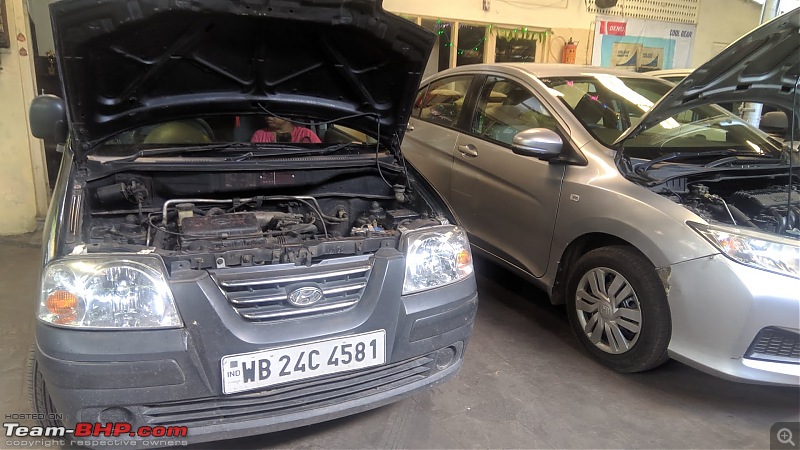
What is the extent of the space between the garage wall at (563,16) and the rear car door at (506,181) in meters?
3.24

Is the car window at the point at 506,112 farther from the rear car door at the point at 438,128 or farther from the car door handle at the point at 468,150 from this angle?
the rear car door at the point at 438,128

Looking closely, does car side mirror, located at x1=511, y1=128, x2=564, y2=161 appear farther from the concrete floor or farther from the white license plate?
the white license plate

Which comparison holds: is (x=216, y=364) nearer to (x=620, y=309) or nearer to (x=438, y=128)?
(x=620, y=309)

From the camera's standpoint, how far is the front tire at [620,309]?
2426 mm

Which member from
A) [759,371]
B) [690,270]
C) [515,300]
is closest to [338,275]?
[690,270]

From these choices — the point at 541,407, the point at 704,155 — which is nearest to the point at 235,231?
the point at 541,407

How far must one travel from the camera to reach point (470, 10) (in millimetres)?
6785

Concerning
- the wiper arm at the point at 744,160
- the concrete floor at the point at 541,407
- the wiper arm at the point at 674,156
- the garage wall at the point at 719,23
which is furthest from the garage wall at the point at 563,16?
the concrete floor at the point at 541,407

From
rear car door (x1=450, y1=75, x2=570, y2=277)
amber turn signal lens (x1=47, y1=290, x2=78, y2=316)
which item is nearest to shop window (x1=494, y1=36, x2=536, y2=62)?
rear car door (x1=450, y1=75, x2=570, y2=277)

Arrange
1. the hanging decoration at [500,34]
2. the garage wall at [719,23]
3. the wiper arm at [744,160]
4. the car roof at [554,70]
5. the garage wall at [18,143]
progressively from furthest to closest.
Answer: the garage wall at [719,23] → the hanging decoration at [500,34] → the garage wall at [18,143] → the car roof at [554,70] → the wiper arm at [744,160]

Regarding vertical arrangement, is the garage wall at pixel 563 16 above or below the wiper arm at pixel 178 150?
above

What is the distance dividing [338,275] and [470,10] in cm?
584

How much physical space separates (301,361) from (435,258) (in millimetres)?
613

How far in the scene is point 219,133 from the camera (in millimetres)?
2689
